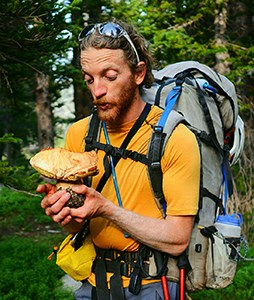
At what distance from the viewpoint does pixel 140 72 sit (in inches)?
Answer: 110

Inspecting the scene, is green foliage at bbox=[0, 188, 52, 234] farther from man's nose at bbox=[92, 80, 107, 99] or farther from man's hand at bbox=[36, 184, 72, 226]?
man's hand at bbox=[36, 184, 72, 226]

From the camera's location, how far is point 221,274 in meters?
2.87

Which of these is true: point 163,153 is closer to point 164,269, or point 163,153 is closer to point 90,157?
point 90,157

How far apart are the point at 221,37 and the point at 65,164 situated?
8537mm

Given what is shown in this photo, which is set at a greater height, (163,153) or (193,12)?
(163,153)

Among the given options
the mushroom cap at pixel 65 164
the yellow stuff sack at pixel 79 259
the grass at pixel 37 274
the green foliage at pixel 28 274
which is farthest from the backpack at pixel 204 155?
the green foliage at pixel 28 274

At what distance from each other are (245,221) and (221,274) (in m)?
7.51

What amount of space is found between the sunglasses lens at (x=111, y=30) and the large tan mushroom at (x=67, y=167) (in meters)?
0.70

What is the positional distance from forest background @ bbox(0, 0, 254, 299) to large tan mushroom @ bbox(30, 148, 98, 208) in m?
2.32

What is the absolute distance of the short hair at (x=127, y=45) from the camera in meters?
2.68

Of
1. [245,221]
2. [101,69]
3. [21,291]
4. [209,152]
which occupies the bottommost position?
[245,221]

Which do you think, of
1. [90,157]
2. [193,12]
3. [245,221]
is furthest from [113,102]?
[193,12]

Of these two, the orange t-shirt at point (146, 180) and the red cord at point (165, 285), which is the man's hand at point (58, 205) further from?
the red cord at point (165, 285)

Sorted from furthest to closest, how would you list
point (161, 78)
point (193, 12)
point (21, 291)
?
point (193, 12) → point (21, 291) → point (161, 78)
